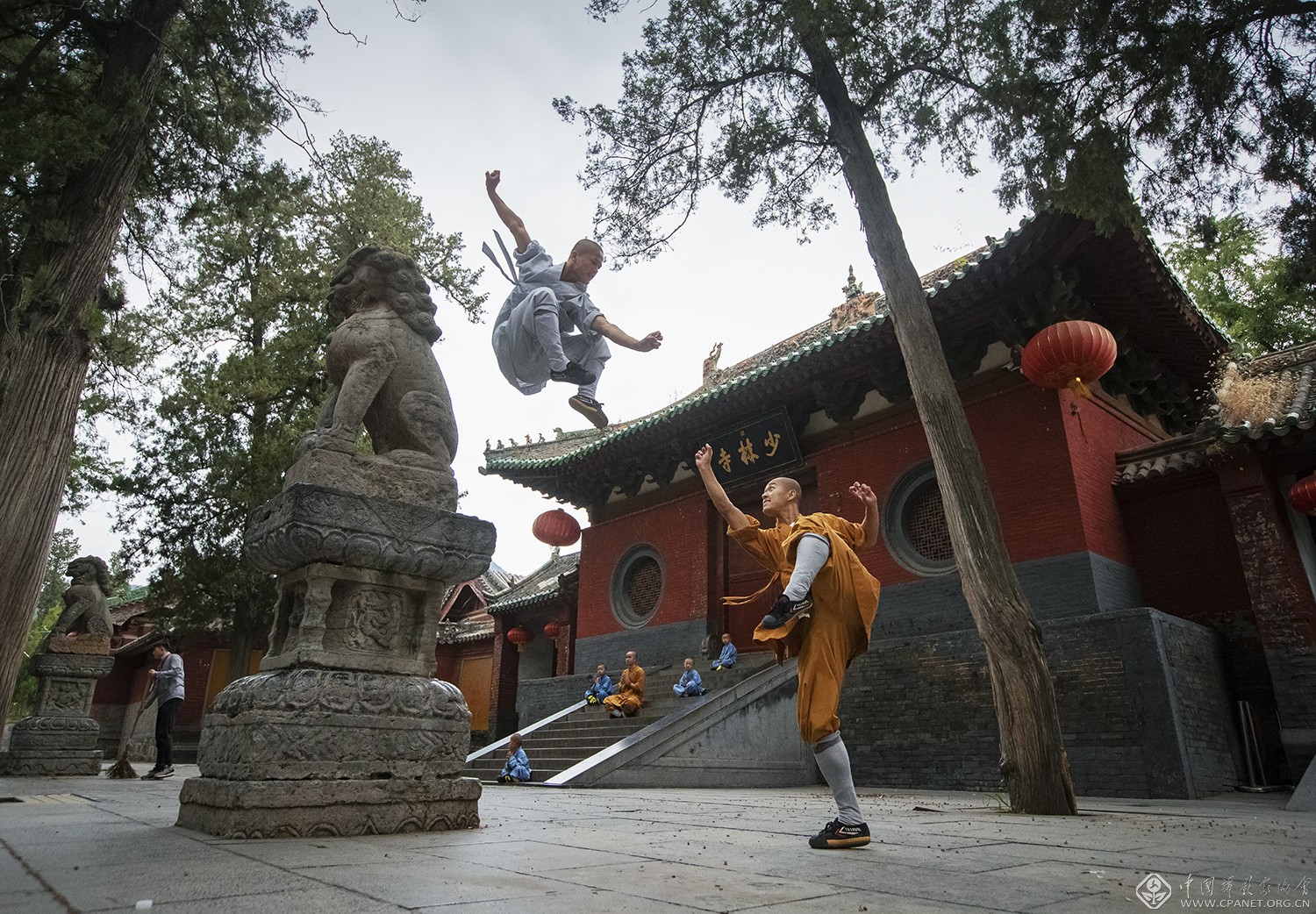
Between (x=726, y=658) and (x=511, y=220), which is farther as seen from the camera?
(x=726, y=658)

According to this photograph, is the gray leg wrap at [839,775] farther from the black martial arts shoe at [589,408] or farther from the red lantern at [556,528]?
the red lantern at [556,528]

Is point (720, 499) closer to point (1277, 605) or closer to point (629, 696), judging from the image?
point (1277, 605)

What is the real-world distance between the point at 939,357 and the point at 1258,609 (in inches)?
196

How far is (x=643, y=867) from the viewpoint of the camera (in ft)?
7.34

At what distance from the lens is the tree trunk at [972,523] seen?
15.9 ft

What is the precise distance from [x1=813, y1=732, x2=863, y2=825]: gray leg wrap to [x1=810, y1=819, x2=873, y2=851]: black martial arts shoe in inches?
0.8

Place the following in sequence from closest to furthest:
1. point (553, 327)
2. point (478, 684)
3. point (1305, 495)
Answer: point (553, 327), point (1305, 495), point (478, 684)

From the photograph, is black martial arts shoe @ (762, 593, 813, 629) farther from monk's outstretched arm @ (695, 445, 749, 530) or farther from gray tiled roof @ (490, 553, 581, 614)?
gray tiled roof @ (490, 553, 581, 614)

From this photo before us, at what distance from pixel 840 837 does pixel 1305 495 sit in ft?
24.7

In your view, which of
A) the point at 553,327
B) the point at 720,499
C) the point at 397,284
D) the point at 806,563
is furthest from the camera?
the point at 553,327

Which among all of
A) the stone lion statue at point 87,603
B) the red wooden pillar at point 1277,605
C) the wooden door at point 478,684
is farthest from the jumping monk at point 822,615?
the wooden door at point 478,684

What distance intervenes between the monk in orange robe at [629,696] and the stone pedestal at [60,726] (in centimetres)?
598

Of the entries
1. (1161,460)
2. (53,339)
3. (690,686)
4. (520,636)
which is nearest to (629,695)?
(690,686)

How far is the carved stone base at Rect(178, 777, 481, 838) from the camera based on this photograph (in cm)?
280
